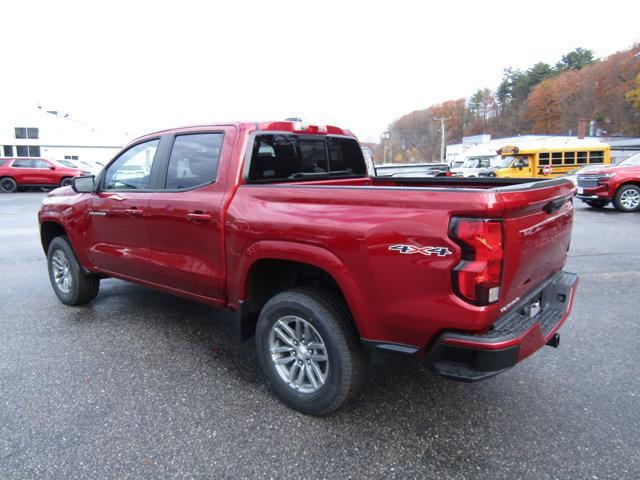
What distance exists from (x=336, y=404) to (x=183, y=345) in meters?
1.80

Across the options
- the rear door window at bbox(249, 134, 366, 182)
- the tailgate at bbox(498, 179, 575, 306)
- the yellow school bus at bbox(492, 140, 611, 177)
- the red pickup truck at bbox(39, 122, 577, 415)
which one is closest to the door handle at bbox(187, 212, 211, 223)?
the red pickup truck at bbox(39, 122, 577, 415)

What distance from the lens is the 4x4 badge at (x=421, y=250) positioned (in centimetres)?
225

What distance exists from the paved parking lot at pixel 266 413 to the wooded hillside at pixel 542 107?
73683 mm

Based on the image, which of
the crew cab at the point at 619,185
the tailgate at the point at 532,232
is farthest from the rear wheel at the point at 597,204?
the tailgate at the point at 532,232

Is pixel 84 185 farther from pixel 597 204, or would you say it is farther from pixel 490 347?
pixel 597 204

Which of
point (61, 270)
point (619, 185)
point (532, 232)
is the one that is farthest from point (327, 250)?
point (619, 185)

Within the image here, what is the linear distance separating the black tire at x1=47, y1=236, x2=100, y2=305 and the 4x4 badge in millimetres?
3786

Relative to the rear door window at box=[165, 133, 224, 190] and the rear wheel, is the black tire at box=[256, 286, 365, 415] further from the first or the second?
the rear wheel

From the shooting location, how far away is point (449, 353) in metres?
2.36

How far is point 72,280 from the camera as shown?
4.93 meters

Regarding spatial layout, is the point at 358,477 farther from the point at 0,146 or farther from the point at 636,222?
the point at 0,146

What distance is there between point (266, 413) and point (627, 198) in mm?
13039

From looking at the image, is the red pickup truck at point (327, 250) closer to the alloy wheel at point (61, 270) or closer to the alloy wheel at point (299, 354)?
the alloy wheel at point (299, 354)

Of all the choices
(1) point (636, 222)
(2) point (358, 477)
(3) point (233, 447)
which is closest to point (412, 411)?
(2) point (358, 477)
